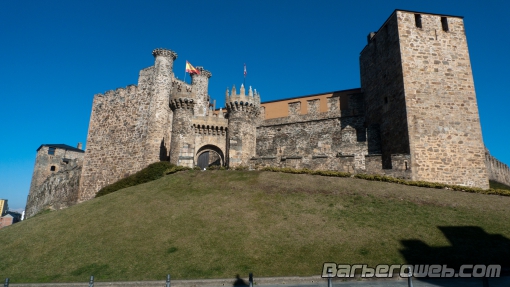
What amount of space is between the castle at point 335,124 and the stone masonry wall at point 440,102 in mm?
81

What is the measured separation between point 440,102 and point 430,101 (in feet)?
2.82

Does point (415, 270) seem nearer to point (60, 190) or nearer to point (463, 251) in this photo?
point (463, 251)

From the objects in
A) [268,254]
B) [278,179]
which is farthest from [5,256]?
[278,179]

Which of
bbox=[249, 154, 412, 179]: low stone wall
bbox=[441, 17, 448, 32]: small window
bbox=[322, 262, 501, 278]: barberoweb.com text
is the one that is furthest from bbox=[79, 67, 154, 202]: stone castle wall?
bbox=[441, 17, 448, 32]: small window

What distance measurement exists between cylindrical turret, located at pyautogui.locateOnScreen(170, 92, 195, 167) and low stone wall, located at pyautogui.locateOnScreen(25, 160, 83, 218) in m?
18.7

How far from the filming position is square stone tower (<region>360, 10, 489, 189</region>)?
2462 centimetres

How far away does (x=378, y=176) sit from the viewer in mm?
23875

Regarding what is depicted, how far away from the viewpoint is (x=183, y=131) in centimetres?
3209

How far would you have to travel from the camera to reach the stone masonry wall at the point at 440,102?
24.5m

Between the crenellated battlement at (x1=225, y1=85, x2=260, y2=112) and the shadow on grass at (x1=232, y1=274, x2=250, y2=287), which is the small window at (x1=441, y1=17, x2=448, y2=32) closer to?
the crenellated battlement at (x1=225, y1=85, x2=260, y2=112)

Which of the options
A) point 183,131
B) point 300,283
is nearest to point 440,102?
point 300,283

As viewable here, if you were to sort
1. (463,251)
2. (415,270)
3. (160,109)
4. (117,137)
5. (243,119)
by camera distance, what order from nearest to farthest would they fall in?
(415,270) < (463,251) < (243,119) < (160,109) < (117,137)

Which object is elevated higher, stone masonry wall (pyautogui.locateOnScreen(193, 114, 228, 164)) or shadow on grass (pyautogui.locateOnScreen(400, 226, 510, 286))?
stone masonry wall (pyautogui.locateOnScreen(193, 114, 228, 164))

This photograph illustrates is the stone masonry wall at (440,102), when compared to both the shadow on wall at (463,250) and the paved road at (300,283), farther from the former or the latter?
the paved road at (300,283)
